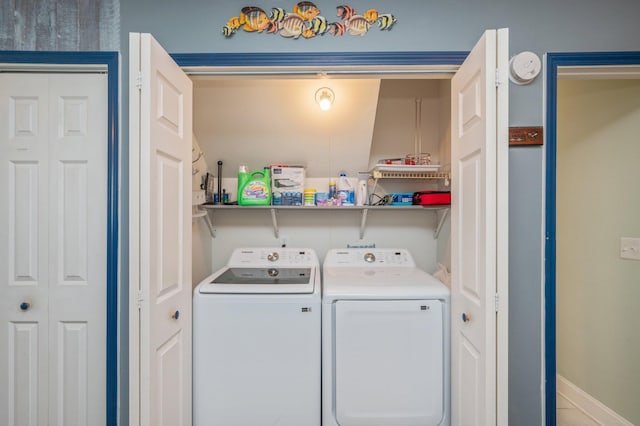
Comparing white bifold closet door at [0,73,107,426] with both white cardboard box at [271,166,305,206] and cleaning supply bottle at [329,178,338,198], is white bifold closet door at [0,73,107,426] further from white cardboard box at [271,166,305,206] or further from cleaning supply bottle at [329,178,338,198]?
cleaning supply bottle at [329,178,338,198]

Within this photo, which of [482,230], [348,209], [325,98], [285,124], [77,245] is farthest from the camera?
[348,209]

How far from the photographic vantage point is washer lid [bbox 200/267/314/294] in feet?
6.05

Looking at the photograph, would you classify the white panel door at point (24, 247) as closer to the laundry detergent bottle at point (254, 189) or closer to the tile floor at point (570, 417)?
the laundry detergent bottle at point (254, 189)

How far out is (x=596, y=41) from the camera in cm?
163

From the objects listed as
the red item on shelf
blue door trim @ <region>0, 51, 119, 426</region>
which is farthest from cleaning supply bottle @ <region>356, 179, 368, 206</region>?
blue door trim @ <region>0, 51, 119, 426</region>

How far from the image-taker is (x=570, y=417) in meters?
2.20

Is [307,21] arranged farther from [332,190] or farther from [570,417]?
[570,417]

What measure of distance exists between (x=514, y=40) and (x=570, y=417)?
251cm

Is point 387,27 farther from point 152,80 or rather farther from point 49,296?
point 49,296

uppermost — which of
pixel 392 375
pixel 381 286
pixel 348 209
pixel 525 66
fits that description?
pixel 525 66

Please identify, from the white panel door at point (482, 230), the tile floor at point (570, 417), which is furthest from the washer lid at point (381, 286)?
the tile floor at point (570, 417)

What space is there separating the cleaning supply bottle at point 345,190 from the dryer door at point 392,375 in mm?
1116

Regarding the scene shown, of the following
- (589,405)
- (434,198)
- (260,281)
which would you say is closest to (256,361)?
(260,281)

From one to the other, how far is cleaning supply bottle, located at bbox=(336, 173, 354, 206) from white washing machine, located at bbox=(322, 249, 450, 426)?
3.29ft
